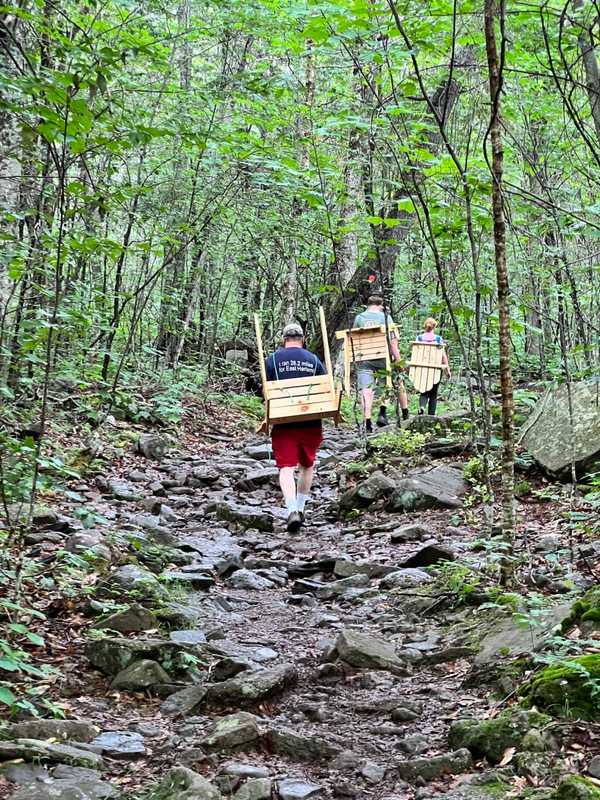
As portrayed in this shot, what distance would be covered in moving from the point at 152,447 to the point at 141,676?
22.5 ft

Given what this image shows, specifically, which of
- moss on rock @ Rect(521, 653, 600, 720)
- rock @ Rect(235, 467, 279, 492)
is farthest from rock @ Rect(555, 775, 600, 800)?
rock @ Rect(235, 467, 279, 492)

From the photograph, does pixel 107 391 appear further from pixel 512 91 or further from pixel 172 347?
pixel 512 91

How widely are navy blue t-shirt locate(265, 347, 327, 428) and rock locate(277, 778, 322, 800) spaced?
5161mm

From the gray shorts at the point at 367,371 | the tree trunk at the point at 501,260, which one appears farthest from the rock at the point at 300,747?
the gray shorts at the point at 367,371

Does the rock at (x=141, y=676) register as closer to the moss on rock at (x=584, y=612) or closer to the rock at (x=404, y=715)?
the rock at (x=404, y=715)

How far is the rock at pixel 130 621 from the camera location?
4.74 meters

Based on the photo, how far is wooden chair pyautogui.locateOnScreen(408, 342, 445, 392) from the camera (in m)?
12.9

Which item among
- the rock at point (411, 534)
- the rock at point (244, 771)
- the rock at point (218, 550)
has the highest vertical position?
the rock at point (244, 771)

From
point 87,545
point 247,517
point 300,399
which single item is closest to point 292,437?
point 300,399

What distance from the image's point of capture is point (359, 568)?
21.7ft

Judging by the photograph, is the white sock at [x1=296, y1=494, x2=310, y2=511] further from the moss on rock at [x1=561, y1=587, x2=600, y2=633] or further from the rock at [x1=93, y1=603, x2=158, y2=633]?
the moss on rock at [x1=561, y1=587, x2=600, y2=633]

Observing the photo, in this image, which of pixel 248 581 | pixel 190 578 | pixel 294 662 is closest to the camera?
pixel 294 662

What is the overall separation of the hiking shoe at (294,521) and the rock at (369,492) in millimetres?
743

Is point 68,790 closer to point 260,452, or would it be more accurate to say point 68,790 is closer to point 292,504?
point 292,504
